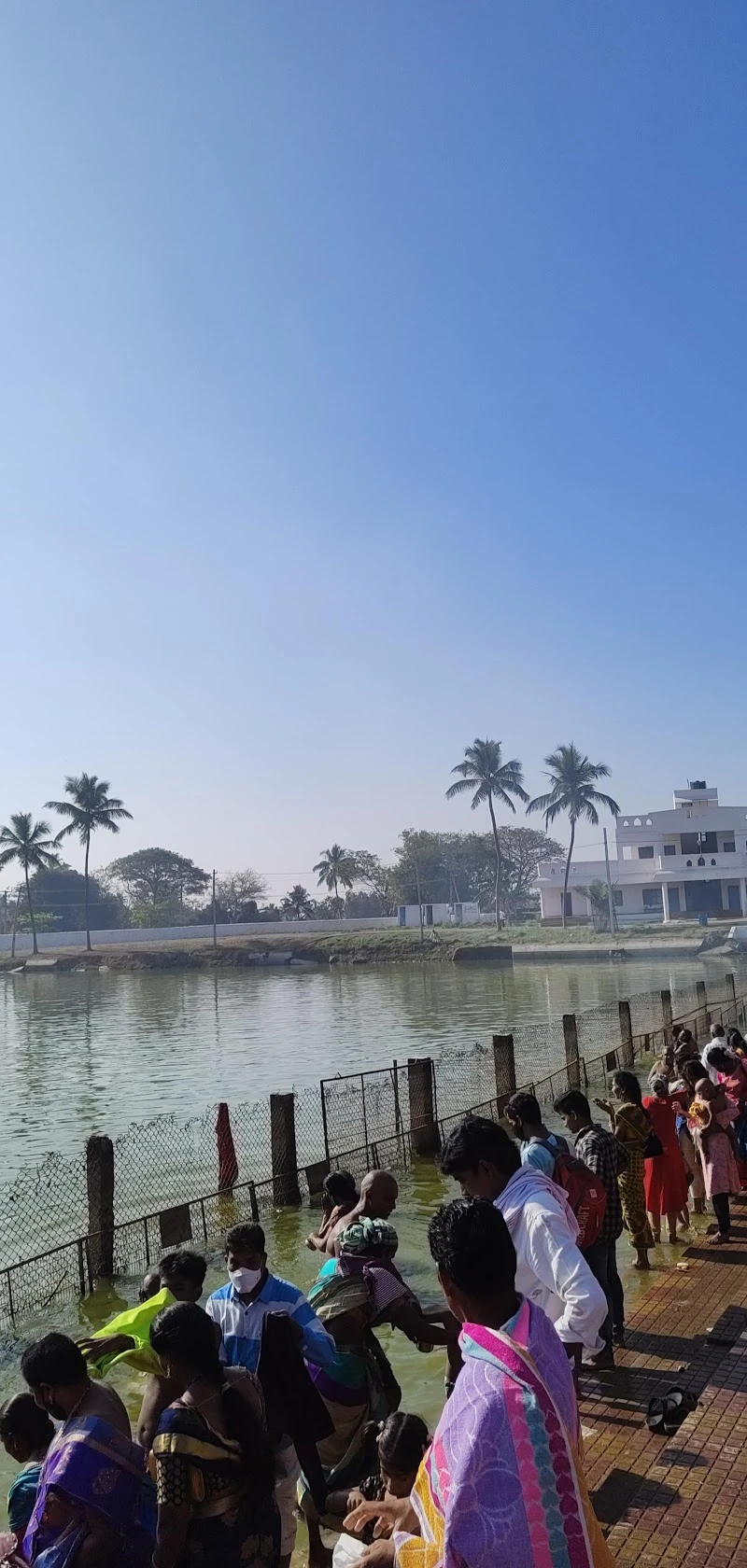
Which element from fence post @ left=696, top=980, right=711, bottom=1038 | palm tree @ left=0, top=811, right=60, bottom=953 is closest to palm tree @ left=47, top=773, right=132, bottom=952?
palm tree @ left=0, top=811, right=60, bottom=953

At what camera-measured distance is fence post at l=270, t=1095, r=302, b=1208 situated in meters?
12.2

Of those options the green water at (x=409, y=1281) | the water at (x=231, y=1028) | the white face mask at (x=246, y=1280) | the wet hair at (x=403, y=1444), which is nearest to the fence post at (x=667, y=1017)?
the water at (x=231, y=1028)

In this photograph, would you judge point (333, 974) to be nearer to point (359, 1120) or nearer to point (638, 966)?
point (638, 966)

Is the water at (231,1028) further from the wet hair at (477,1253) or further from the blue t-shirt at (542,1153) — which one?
the wet hair at (477,1253)

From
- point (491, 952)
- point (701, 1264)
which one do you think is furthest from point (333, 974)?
point (701, 1264)

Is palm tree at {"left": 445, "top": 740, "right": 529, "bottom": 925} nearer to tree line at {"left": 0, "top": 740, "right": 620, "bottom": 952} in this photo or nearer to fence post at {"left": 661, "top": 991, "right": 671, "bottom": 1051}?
tree line at {"left": 0, "top": 740, "right": 620, "bottom": 952}

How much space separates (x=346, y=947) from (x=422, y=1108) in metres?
66.6

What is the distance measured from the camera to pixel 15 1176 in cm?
1631

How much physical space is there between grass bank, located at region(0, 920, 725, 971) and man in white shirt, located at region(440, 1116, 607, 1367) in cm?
6471

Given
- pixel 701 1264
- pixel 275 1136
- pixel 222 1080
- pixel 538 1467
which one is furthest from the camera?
pixel 222 1080

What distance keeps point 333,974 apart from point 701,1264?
61.4 metres

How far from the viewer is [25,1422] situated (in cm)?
346

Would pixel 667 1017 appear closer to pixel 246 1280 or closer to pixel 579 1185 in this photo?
pixel 579 1185

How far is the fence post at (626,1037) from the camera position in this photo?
66.6ft
